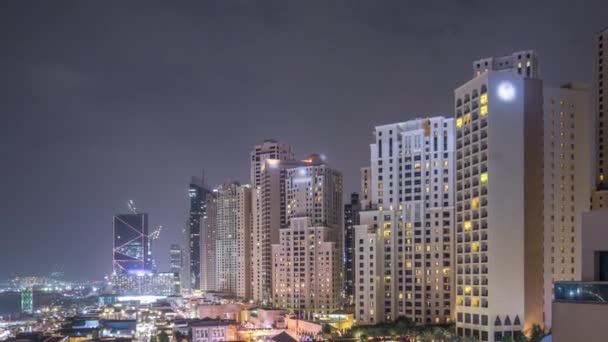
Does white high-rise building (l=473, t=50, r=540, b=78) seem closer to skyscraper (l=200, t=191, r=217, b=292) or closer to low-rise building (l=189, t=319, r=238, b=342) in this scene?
low-rise building (l=189, t=319, r=238, b=342)

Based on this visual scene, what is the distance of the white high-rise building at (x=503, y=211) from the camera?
21.6m

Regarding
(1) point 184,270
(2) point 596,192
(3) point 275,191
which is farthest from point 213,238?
(2) point 596,192

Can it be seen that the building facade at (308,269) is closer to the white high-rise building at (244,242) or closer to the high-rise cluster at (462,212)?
the high-rise cluster at (462,212)

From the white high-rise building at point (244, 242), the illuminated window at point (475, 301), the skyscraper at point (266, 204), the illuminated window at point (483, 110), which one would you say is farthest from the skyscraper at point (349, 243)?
the illuminated window at point (483, 110)

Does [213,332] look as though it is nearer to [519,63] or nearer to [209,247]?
[519,63]

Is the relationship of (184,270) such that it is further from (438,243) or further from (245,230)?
(438,243)

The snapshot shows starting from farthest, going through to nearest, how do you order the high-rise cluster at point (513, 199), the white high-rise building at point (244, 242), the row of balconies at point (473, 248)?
the white high-rise building at point (244, 242) < the row of balconies at point (473, 248) < the high-rise cluster at point (513, 199)

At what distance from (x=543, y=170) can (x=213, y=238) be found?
4845 cm

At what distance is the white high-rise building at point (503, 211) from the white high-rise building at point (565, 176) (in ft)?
1.80

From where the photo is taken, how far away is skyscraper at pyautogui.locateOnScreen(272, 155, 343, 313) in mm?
39719

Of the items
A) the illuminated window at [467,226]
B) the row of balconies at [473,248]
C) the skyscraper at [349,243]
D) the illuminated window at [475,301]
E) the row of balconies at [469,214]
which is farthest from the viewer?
the skyscraper at [349,243]

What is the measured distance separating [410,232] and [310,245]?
39.8 ft

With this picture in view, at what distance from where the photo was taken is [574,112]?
23.7 metres

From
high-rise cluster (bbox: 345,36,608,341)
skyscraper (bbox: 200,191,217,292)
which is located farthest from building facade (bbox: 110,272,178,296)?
high-rise cluster (bbox: 345,36,608,341)
